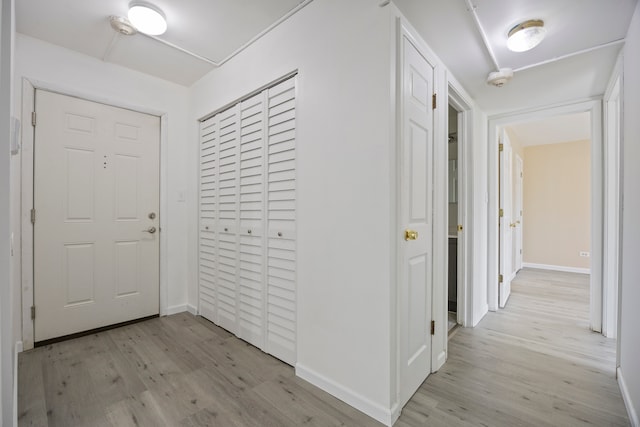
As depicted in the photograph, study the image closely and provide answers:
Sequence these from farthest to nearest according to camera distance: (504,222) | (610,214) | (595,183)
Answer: (504,222), (595,183), (610,214)

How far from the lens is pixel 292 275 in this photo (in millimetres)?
1984

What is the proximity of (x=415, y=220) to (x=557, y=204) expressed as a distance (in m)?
5.41

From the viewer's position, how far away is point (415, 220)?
5.61 feet

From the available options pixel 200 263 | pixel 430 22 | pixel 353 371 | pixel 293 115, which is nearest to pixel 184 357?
pixel 200 263

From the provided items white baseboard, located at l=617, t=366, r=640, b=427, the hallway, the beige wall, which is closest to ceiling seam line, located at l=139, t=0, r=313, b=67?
the hallway

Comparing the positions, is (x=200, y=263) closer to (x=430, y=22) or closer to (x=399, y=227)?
(x=399, y=227)

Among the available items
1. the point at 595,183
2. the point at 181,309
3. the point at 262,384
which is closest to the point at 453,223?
the point at 595,183

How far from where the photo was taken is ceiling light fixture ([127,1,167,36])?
1.83 m

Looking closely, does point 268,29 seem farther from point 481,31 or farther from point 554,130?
point 554,130

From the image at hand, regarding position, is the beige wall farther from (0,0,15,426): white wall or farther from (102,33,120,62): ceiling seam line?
(0,0,15,426): white wall

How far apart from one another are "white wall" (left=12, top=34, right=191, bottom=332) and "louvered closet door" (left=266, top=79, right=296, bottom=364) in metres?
1.43

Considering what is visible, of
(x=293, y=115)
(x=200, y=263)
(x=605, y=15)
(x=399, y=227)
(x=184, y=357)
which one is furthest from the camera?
(x=200, y=263)

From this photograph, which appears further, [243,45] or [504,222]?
[504,222]

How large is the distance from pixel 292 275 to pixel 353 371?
0.71 m
